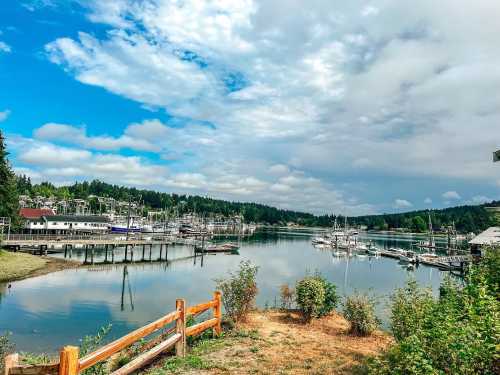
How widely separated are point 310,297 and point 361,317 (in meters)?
2.66

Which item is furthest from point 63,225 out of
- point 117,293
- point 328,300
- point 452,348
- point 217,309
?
point 452,348

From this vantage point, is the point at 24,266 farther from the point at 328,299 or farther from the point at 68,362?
the point at 68,362

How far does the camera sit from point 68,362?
6.20 metres

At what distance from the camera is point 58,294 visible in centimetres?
3450

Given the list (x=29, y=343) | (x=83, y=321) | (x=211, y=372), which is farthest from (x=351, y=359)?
(x=83, y=321)

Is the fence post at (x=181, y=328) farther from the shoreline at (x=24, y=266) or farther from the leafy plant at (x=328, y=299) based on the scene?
the shoreline at (x=24, y=266)

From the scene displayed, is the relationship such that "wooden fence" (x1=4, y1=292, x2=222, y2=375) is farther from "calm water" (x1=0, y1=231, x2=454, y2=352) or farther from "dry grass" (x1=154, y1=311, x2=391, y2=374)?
"calm water" (x1=0, y1=231, x2=454, y2=352)

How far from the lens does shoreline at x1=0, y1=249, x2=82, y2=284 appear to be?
40.7m

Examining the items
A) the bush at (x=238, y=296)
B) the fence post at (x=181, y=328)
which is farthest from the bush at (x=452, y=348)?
the bush at (x=238, y=296)

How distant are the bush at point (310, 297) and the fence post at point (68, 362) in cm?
1219

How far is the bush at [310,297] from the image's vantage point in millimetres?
16953

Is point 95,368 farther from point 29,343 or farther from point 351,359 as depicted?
point 29,343

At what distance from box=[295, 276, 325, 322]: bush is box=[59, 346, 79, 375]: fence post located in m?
12.2

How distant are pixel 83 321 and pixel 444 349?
26.3 metres
